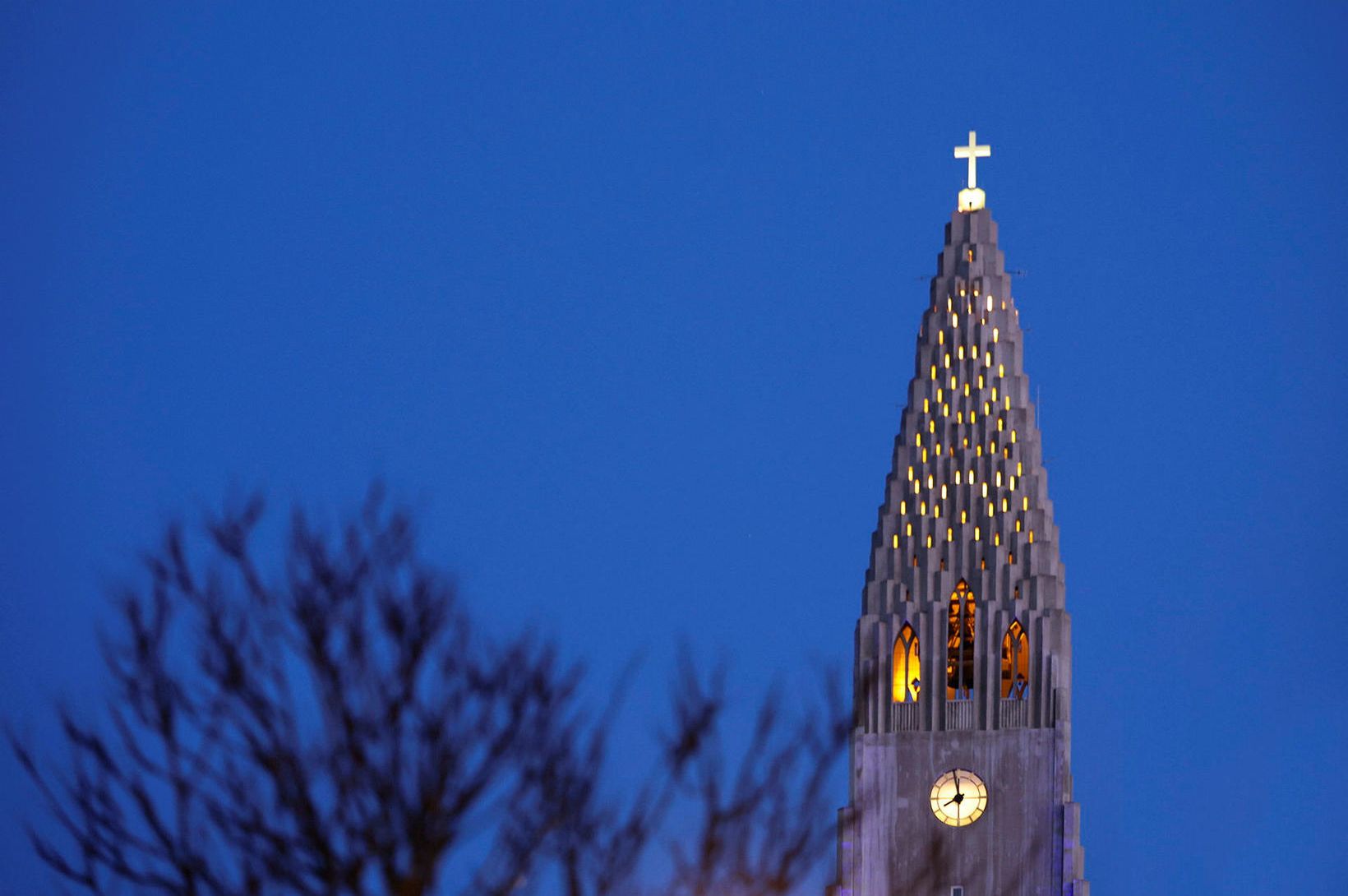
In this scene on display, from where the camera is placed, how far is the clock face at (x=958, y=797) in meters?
86.7

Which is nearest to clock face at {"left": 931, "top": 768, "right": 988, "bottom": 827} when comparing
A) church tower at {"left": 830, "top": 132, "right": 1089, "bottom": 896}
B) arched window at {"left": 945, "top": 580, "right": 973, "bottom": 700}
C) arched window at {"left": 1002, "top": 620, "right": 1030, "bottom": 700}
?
church tower at {"left": 830, "top": 132, "right": 1089, "bottom": 896}

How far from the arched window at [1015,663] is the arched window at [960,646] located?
1.27 metres

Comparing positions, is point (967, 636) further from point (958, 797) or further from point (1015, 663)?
point (958, 797)

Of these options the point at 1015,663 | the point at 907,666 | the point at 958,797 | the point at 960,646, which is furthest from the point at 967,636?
the point at 958,797

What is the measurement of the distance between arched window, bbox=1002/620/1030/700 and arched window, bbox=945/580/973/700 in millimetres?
1271

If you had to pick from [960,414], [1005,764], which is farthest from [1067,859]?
[960,414]

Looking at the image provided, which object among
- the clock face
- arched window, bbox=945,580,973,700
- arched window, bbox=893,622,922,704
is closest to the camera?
the clock face

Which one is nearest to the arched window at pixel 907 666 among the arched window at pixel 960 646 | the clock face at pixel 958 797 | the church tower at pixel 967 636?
the church tower at pixel 967 636

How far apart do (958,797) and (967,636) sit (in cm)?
619

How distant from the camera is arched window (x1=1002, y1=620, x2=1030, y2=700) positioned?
290ft

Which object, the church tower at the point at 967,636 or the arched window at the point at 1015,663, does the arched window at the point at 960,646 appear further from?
the arched window at the point at 1015,663

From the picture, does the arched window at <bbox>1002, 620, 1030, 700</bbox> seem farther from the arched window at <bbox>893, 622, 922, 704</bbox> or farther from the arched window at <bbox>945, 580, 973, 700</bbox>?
the arched window at <bbox>893, 622, 922, 704</bbox>

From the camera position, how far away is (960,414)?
92.8 metres

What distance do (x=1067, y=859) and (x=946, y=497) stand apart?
1410 centimetres
